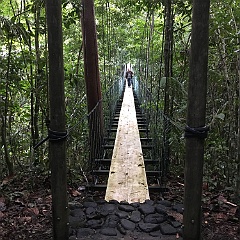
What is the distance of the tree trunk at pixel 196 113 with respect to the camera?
4.21ft

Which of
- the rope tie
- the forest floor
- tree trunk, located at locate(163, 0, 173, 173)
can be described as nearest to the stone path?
the forest floor

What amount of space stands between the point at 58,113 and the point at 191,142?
1.89 feet

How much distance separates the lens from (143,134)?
5379mm

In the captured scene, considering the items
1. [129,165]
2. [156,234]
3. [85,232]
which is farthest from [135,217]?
[129,165]

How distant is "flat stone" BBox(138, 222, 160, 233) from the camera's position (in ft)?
5.42

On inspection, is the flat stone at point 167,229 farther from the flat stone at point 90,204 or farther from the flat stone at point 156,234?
the flat stone at point 90,204

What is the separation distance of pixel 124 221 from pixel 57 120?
2.23 ft

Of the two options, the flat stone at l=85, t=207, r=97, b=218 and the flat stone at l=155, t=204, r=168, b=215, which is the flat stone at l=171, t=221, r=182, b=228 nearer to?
the flat stone at l=155, t=204, r=168, b=215

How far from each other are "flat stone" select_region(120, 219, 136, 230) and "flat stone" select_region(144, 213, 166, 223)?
83 millimetres

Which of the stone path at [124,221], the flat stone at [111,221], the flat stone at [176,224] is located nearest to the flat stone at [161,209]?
the stone path at [124,221]

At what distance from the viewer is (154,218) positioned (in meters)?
1.77

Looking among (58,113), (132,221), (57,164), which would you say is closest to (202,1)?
(58,113)

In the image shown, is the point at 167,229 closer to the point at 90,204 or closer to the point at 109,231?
the point at 109,231

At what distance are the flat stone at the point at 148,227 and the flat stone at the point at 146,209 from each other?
0.15 metres
